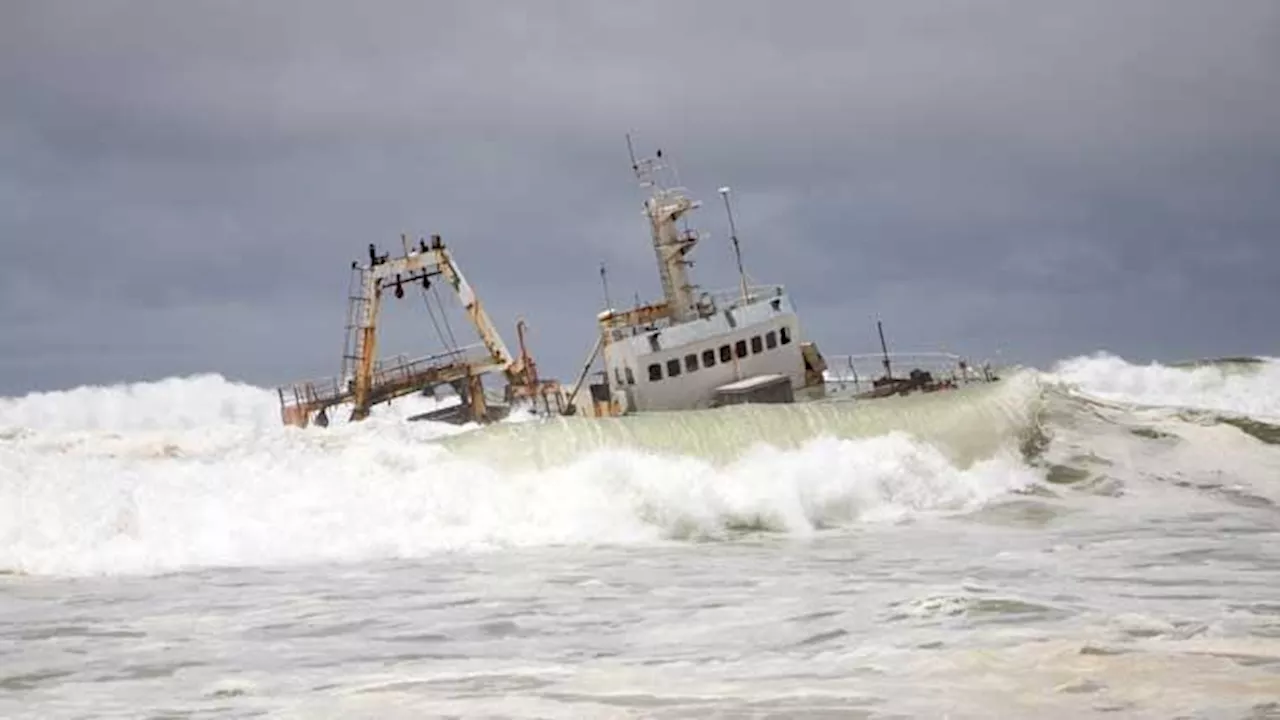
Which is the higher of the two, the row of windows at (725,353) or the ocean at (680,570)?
the row of windows at (725,353)

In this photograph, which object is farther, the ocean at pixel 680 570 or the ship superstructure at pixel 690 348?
the ship superstructure at pixel 690 348

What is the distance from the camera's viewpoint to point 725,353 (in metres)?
31.8

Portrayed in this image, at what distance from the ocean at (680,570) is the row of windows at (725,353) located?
3446 mm

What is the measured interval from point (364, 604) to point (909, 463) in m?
13.8

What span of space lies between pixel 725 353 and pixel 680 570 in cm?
1618

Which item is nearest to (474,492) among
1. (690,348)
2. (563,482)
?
(563,482)

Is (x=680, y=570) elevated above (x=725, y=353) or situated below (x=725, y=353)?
below

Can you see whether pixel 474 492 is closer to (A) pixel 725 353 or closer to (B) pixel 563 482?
(B) pixel 563 482

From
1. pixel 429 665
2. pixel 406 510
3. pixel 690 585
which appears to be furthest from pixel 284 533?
pixel 429 665

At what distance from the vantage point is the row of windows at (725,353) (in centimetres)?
3125

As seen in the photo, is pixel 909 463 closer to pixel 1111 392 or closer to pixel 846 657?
pixel 846 657

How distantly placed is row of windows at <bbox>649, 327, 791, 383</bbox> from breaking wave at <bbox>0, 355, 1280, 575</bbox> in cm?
302

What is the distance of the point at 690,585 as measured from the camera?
14398 mm

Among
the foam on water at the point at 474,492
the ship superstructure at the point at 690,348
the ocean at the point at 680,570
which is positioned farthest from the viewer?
the ship superstructure at the point at 690,348
